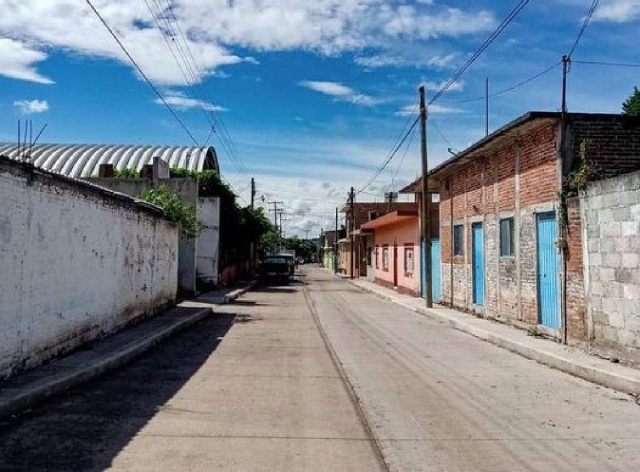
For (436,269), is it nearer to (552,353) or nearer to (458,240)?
(458,240)

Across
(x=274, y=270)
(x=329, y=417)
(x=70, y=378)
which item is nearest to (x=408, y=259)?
(x=274, y=270)

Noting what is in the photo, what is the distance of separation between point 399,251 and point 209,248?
32.9 ft

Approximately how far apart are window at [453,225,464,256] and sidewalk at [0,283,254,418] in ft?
29.4

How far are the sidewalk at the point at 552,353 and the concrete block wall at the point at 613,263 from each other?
0.45m

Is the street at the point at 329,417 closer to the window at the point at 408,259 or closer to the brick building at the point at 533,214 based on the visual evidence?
the brick building at the point at 533,214

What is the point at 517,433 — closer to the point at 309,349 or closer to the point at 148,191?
the point at 309,349

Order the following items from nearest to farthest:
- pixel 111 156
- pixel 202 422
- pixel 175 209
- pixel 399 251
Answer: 1. pixel 202 422
2. pixel 175 209
3. pixel 399 251
4. pixel 111 156

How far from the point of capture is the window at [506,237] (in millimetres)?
15906

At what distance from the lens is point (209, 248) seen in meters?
33.2

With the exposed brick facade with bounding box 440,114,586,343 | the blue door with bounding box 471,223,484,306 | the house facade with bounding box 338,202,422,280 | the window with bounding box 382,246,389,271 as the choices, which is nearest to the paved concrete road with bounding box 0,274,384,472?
the exposed brick facade with bounding box 440,114,586,343

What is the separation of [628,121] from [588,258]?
10.9ft

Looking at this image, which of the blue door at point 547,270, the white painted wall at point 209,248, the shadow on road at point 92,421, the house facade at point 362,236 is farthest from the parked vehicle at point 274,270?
the shadow on road at point 92,421

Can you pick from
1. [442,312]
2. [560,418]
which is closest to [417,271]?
[442,312]

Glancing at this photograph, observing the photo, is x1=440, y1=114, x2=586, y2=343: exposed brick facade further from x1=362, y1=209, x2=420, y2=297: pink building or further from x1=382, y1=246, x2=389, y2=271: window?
x1=382, y1=246, x2=389, y2=271: window
